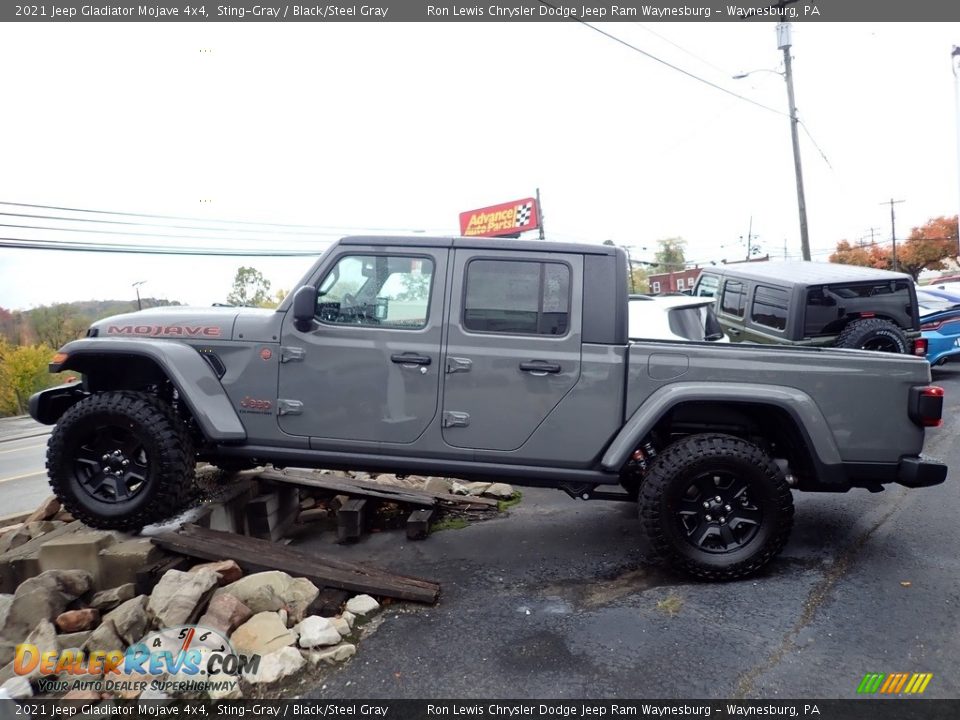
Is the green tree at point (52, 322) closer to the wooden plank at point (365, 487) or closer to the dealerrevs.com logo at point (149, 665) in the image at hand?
the wooden plank at point (365, 487)

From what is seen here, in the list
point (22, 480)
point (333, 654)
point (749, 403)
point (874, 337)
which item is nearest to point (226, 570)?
point (333, 654)

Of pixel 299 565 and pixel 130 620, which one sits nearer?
pixel 130 620

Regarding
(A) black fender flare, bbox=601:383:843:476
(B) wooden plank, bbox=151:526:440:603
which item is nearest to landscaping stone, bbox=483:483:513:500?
(B) wooden plank, bbox=151:526:440:603

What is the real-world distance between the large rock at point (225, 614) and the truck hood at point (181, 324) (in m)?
1.61

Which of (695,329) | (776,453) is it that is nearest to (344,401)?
(776,453)

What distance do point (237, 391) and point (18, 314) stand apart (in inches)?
998

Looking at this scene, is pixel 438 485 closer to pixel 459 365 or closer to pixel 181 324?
pixel 459 365

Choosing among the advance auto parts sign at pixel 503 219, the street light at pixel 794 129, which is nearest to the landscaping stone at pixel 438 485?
the street light at pixel 794 129

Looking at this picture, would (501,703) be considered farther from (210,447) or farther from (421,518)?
(210,447)

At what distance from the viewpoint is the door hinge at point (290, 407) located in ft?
13.2

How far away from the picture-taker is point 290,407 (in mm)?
4023

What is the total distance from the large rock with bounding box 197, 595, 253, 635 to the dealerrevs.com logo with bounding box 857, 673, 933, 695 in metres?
2.85

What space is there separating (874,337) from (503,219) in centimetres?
3366

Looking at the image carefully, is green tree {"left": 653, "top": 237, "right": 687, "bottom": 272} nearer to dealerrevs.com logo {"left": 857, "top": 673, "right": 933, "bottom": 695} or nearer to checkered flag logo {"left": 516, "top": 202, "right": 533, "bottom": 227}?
checkered flag logo {"left": 516, "top": 202, "right": 533, "bottom": 227}
